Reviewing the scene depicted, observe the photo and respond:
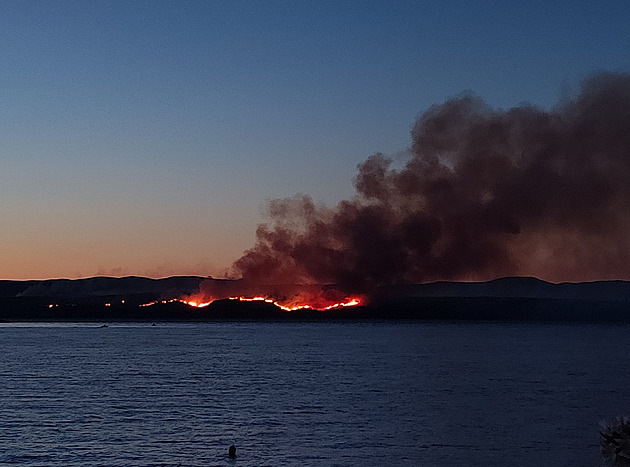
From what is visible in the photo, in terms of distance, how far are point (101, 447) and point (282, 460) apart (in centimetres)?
1055

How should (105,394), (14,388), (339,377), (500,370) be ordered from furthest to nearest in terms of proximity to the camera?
(500,370), (339,377), (14,388), (105,394)

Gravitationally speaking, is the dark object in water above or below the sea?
above

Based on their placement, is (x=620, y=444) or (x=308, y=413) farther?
(x=308, y=413)

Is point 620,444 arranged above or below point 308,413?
above

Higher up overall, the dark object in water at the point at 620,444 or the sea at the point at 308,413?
the dark object in water at the point at 620,444

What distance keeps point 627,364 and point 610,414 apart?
5756cm

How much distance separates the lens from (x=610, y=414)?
5731cm

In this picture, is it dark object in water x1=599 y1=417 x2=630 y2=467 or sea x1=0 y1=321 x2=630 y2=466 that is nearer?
dark object in water x1=599 y1=417 x2=630 y2=467

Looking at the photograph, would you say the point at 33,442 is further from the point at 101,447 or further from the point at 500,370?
the point at 500,370

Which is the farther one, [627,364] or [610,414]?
[627,364]

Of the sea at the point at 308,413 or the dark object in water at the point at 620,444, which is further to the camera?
the sea at the point at 308,413

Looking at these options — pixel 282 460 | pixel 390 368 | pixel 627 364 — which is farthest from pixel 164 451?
pixel 627 364

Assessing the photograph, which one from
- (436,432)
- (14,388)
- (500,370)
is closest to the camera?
(436,432)

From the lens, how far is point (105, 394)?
69.7m
